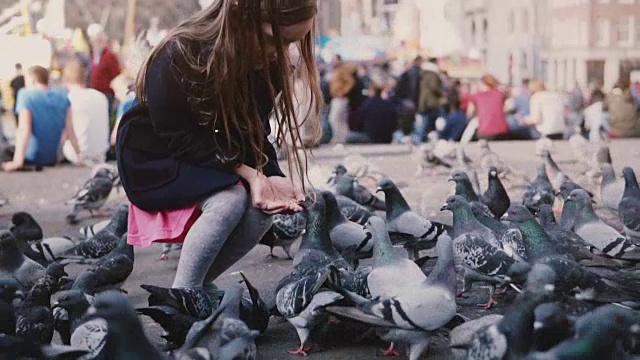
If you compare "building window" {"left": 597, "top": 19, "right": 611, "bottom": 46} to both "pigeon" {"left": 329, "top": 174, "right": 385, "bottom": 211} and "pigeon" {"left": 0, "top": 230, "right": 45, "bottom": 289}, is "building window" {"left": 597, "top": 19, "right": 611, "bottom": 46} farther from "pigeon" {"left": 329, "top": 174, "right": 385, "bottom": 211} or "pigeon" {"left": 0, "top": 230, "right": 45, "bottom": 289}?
"pigeon" {"left": 0, "top": 230, "right": 45, "bottom": 289}

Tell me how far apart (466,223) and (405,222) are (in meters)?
0.65

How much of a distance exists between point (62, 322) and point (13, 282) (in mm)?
607

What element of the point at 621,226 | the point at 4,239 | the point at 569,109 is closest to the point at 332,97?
the point at 569,109

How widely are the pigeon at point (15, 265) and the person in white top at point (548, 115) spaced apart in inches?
474

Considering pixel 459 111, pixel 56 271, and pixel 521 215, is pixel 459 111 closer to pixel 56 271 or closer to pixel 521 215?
pixel 521 215

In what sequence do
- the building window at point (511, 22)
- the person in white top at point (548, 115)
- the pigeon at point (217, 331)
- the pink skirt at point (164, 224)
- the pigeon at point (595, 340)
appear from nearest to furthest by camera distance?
1. the pigeon at point (595, 340)
2. the pigeon at point (217, 331)
3. the pink skirt at point (164, 224)
4. the person in white top at point (548, 115)
5. the building window at point (511, 22)

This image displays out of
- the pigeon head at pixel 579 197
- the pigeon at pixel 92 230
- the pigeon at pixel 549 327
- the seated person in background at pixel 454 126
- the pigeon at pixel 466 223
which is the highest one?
the pigeon at pixel 549 327

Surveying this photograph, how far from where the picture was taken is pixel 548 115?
16.8 m

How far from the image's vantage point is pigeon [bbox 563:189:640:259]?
19.3ft

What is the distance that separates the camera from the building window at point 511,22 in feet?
67.2

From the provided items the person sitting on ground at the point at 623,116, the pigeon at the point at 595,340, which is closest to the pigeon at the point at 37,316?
the pigeon at the point at 595,340

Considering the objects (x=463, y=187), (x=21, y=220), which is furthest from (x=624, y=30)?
(x=21, y=220)

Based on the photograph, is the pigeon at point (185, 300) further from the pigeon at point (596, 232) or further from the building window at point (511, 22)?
the building window at point (511, 22)

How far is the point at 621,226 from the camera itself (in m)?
7.16
